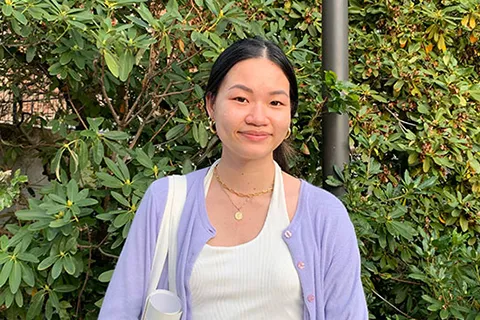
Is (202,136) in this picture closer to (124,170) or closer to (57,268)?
(124,170)

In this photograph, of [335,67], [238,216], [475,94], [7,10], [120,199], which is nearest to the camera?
[238,216]

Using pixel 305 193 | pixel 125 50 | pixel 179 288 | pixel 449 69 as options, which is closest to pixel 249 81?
pixel 305 193

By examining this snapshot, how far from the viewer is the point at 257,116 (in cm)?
167

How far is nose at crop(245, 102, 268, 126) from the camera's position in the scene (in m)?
1.67

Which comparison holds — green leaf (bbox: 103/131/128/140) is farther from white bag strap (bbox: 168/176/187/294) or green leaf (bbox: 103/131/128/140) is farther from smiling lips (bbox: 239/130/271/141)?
smiling lips (bbox: 239/130/271/141)

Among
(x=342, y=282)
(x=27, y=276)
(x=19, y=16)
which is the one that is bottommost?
(x=27, y=276)

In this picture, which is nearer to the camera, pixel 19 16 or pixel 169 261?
pixel 169 261

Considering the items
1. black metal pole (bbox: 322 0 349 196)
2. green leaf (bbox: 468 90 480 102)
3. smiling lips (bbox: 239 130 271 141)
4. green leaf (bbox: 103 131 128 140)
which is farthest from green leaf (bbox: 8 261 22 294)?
green leaf (bbox: 468 90 480 102)

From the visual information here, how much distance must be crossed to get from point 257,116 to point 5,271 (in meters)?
1.12

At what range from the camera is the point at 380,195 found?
8.50ft

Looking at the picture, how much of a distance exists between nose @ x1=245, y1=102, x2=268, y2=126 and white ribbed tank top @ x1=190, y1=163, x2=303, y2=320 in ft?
0.99

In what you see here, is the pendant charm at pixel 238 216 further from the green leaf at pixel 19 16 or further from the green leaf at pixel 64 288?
the green leaf at pixel 19 16

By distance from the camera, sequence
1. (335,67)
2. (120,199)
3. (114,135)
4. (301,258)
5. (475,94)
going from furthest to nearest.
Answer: (475,94) < (335,67) < (114,135) < (120,199) < (301,258)

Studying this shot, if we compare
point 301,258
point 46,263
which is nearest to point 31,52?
point 46,263
